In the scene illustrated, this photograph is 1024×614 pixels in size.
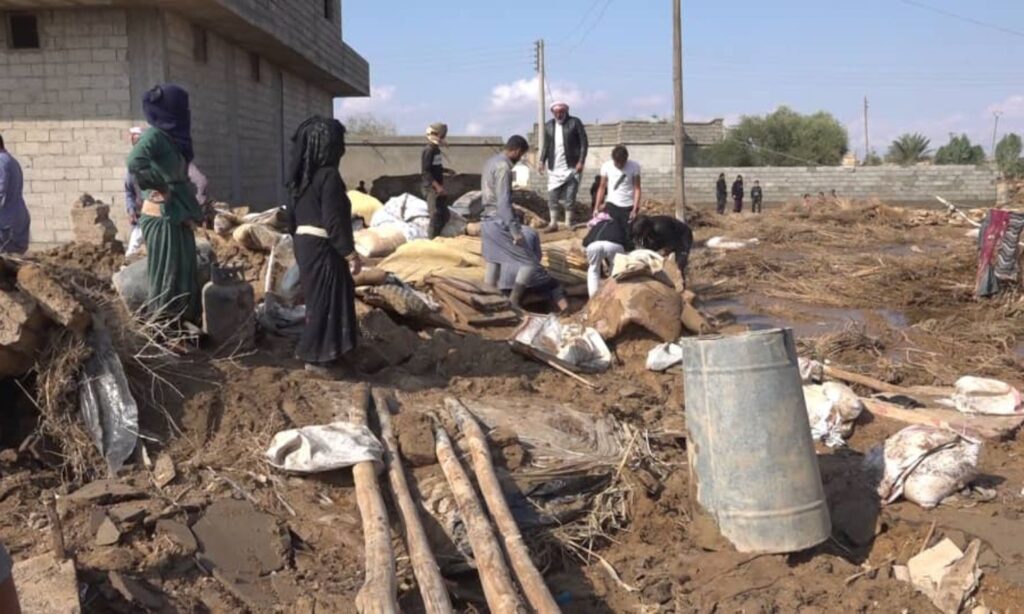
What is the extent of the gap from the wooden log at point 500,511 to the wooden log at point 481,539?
0.19 feet

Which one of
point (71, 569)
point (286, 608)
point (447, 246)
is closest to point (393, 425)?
point (286, 608)

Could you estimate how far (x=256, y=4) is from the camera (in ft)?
40.8

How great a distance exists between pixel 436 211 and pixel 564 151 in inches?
99.8

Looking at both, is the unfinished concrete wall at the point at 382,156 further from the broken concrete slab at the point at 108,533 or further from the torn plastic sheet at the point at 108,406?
the broken concrete slab at the point at 108,533

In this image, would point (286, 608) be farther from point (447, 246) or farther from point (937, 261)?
point (937, 261)

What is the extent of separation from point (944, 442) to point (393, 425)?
2778 mm

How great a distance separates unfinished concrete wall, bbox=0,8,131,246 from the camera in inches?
417

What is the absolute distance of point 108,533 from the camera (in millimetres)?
3607

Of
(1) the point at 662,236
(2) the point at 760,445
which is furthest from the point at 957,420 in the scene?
(1) the point at 662,236

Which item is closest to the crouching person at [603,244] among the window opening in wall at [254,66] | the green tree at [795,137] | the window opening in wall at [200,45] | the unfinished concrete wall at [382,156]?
the window opening in wall at [200,45]

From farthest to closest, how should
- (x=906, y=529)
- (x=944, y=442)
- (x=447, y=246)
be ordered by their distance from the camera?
(x=447, y=246) → (x=944, y=442) → (x=906, y=529)

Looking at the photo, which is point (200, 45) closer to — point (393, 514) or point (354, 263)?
point (354, 263)

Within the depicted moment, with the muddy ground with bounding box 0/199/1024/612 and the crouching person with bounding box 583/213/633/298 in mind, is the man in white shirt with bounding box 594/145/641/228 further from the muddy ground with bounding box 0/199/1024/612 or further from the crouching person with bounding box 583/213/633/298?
the muddy ground with bounding box 0/199/1024/612

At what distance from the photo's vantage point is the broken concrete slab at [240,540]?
144 inches
